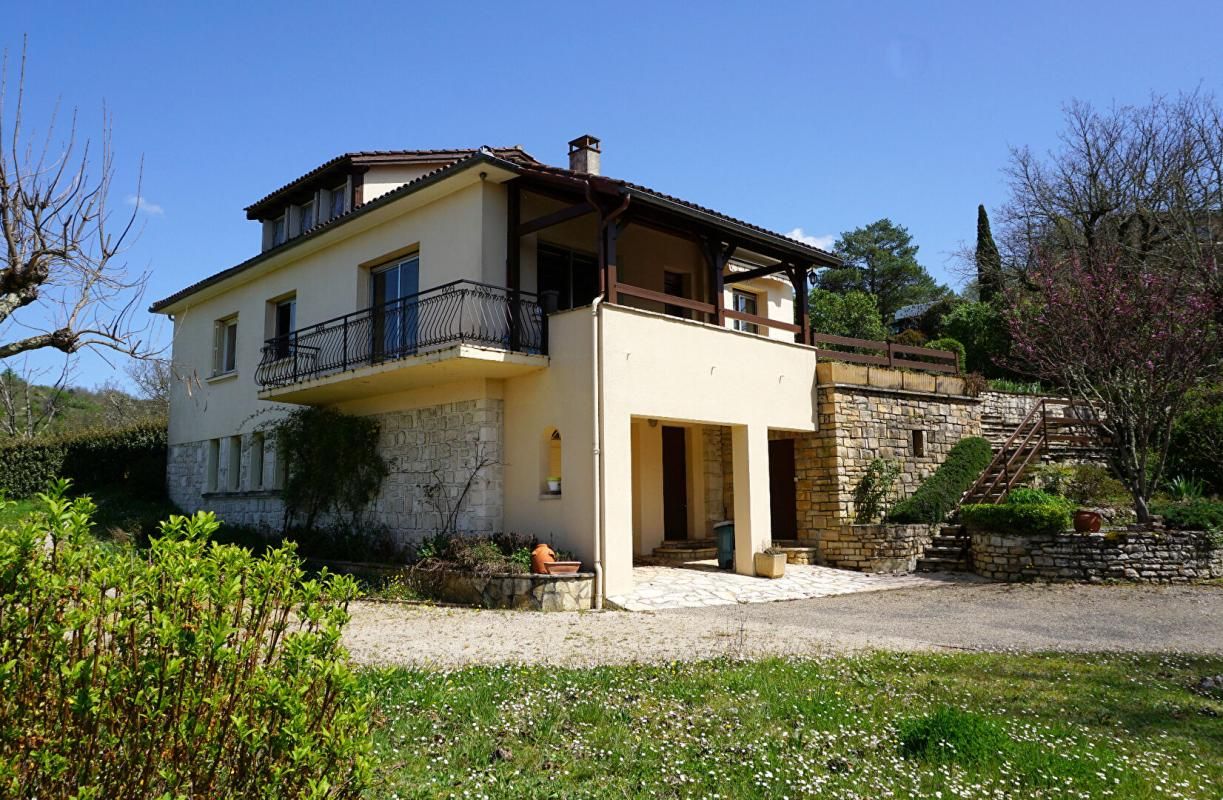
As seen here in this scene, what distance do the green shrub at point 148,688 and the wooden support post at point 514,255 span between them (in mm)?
10364

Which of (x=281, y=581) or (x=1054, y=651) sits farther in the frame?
(x=1054, y=651)

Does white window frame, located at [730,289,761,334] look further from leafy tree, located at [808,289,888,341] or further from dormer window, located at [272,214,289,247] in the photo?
leafy tree, located at [808,289,888,341]

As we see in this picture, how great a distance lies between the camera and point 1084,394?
1544 centimetres

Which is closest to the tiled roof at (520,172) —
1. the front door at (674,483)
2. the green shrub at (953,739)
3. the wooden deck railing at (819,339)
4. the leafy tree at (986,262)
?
the wooden deck railing at (819,339)

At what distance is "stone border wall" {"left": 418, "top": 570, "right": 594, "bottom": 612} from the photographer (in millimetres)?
11172

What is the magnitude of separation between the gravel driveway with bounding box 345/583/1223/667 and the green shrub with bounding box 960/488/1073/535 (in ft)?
4.67

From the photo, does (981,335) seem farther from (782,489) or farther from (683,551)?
(683,551)

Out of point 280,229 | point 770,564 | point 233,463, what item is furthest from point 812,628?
point 280,229

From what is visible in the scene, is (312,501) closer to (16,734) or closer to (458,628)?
(458,628)

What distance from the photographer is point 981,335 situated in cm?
2972

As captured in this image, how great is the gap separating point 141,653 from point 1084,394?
16.5 m

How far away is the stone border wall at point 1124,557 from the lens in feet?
44.0

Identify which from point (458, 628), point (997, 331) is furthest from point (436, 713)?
point (997, 331)

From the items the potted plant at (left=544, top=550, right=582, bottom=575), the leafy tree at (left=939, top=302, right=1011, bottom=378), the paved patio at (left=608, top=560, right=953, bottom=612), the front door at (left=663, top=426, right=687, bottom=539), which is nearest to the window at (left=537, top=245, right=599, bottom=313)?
the front door at (left=663, top=426, right=687, bottom=539)
